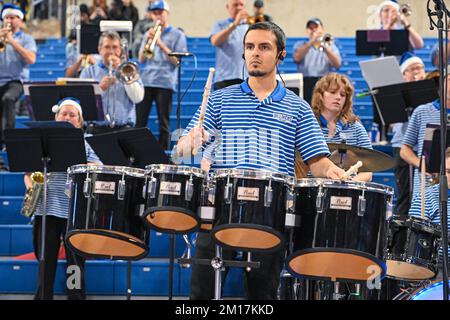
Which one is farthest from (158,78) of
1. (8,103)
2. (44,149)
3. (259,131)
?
(259,131)

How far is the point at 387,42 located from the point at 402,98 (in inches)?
119

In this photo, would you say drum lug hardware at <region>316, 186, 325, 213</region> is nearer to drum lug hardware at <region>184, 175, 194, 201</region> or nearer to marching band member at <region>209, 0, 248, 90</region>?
drum lug hardware at <region>184, 175, 194, 201</region>

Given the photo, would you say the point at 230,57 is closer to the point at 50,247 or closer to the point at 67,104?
the point at 67,104

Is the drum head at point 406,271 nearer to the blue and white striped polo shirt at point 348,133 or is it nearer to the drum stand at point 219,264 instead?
the blue and white striped polo shirt at point 348,133

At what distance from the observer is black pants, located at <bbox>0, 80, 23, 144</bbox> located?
11.7 m

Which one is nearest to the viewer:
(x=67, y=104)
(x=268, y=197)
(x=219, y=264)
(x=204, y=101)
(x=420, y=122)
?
(x=268, y=197)

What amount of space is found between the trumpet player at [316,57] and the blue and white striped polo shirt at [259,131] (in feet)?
23.8

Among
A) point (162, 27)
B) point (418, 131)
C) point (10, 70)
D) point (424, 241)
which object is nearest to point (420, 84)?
point (418, 131)

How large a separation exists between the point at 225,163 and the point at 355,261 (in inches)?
35.3

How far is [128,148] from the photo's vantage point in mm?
7160

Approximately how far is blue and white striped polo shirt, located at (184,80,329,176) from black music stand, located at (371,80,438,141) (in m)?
3.98

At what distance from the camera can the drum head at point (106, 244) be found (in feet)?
18.1

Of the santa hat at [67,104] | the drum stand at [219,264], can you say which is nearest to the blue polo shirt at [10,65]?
the santa hat at [67,104]

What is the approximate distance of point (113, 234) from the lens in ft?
18.1
